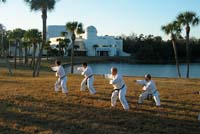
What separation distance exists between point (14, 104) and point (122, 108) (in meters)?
4.86

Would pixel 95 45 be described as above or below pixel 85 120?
above

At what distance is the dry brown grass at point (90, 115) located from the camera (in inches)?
573

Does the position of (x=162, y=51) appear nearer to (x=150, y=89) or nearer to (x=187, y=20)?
(x=187, y=20)

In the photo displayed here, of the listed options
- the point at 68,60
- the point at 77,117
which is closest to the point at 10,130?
the point at 77,117

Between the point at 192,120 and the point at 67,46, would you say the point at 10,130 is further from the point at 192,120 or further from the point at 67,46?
the point at 67,46

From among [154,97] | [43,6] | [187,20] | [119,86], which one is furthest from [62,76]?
[187,20]

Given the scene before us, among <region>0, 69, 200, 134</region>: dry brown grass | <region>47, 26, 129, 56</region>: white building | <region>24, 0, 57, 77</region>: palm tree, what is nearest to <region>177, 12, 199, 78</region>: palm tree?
<region>24, 0, 57, 77</region>: palm tree

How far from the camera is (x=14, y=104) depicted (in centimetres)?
1836

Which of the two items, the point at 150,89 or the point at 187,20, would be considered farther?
the point at 187,20

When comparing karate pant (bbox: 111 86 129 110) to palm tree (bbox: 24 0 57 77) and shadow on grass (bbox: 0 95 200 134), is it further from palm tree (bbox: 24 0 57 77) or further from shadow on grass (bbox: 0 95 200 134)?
palm tree (bbox: 24 0 57 77)

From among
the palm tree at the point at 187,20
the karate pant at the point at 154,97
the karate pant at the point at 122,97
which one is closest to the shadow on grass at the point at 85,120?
the karate pant at the point at 122,97

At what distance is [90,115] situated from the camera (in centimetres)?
1602

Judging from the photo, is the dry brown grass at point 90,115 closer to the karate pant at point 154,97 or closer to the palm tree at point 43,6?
the karate pant at point 154,97

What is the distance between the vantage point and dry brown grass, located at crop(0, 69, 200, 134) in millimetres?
14555
